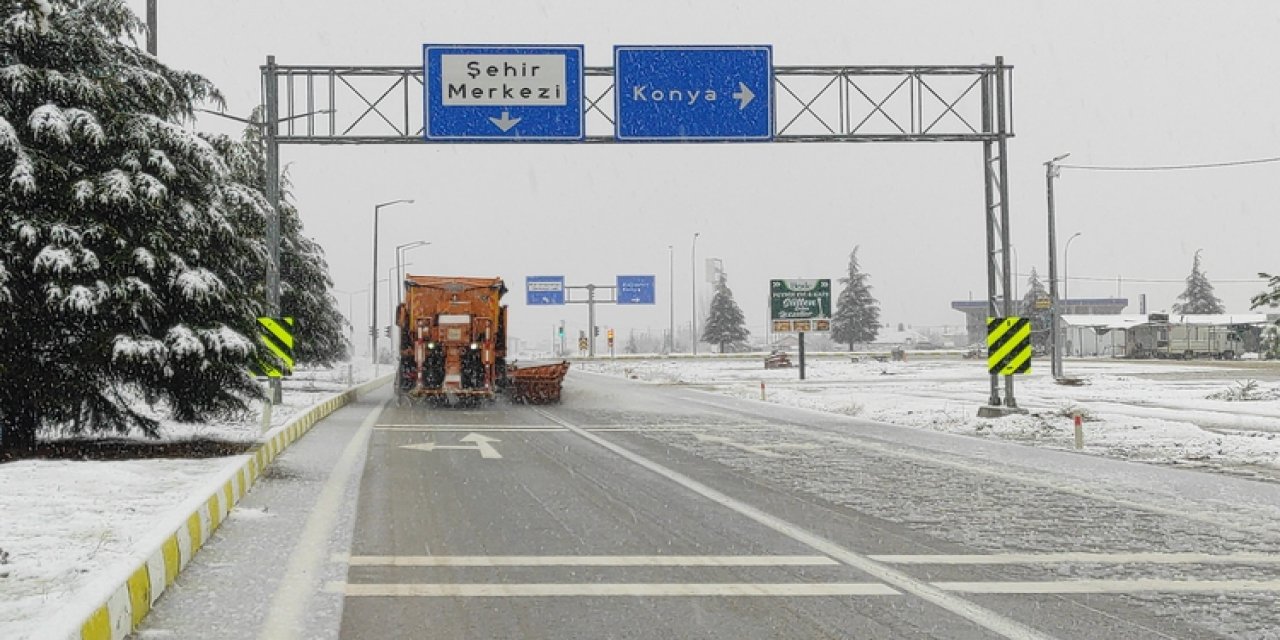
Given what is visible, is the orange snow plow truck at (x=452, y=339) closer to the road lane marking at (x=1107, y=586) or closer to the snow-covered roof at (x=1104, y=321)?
the road lane marking at (x=1107, y=586)

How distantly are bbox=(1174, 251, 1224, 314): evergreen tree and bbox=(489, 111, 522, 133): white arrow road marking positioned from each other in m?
90.3

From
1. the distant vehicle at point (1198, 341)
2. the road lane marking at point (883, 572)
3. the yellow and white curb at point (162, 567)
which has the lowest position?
the road lane marking at point (883, 572)

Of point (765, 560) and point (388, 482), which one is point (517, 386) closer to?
point (388, 482)

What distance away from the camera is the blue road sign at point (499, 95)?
21.7m

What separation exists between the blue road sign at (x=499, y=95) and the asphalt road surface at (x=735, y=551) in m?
9.37

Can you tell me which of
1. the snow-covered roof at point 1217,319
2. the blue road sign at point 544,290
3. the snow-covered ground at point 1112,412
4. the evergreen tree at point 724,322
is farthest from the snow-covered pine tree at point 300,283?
the evergreen tree at point 724,322

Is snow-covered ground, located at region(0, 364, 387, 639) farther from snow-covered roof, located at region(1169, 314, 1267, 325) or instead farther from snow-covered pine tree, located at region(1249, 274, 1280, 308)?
snow-covered roof, located at region(1169, 314, 1267, 325)

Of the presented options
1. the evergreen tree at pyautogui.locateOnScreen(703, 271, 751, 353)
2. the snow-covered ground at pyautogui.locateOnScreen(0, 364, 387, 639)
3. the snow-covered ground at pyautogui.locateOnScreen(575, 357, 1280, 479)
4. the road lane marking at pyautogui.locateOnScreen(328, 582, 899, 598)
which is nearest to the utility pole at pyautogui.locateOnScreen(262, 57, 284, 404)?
the snow-covered ground at pyautogui.locateOnScreen(0, 364, 387, 639)

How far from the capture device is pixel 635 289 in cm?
8888

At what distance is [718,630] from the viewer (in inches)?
208

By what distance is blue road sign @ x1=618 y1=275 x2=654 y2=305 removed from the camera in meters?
88.6

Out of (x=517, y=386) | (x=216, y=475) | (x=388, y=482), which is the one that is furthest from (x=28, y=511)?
(x=517, y=386)

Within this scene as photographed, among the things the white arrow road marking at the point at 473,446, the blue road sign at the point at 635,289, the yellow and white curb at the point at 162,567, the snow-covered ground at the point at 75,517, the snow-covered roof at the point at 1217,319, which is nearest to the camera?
the yellow and white curb at the point at 162,567

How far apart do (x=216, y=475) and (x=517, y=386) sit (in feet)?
59.5
